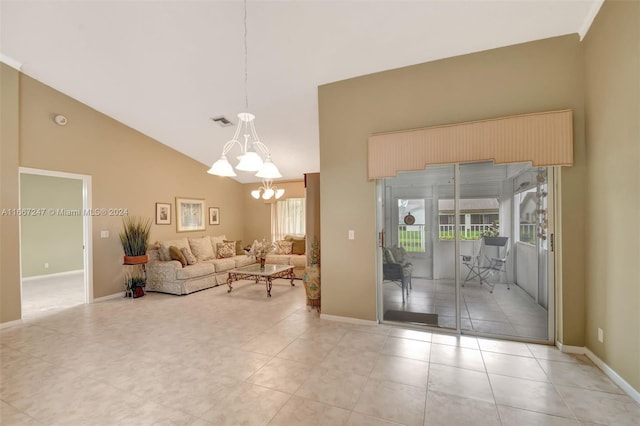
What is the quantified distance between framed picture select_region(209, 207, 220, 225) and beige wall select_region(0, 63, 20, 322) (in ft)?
12.3

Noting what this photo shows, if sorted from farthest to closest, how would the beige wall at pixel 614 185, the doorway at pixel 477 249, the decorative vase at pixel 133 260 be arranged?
the decorative vase at pixel 133 260
the doorway at pixel 477 249
the beige wall at pixel 614 185

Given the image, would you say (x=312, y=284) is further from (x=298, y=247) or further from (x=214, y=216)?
(x=214, y=216)

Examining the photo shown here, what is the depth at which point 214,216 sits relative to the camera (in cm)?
756

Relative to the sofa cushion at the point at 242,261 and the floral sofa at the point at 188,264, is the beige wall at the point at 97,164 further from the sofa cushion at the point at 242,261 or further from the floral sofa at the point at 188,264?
the sofa cushion at the point at 242,261

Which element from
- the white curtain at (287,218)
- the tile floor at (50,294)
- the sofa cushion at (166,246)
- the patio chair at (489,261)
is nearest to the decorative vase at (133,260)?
the sofa cushion at (166,246)

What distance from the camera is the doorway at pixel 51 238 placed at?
5.91 m

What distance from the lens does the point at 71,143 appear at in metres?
4.66

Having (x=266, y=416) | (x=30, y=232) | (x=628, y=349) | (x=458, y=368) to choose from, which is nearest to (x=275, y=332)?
(x=266, y=416)

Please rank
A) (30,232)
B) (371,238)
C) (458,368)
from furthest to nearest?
(30,232) → (371,238) → (458,368)

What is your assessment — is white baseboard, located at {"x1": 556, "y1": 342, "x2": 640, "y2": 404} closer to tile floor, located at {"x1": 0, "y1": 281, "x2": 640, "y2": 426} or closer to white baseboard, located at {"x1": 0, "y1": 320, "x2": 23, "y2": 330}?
tile floor, located at {"x1": 0, "y1": 281, "x2": 640, "y2": 426}

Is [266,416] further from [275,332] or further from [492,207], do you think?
[492,207]

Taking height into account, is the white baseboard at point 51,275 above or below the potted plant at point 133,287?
below

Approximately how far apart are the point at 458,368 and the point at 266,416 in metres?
1.75

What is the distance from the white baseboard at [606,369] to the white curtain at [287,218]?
5920mm
